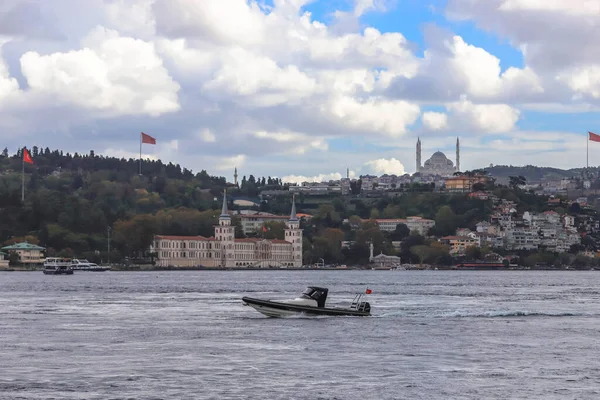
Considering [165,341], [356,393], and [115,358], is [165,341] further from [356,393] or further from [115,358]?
[356,393]

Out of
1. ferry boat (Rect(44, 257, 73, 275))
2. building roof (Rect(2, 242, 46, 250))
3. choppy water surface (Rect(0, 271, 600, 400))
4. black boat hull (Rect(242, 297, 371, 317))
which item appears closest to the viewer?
choppy water surface (Rect(0, 271, 600, 400))

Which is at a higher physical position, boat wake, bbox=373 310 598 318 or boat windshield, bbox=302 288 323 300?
boat windshield, bbox=302 288 323 300

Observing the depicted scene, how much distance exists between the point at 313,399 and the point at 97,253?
6640 inches

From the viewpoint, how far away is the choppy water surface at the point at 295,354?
114 feet

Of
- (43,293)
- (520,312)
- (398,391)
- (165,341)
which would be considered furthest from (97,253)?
(398,391)

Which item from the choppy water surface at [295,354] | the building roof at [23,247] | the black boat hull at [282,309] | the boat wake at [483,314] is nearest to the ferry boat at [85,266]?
the building roof at [23,247]

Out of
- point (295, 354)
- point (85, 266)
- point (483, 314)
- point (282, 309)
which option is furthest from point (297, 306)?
point (85, 266)

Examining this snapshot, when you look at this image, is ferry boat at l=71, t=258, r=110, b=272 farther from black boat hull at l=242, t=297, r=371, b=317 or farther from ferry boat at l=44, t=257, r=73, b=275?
black boat hull at l=242, t=297, r=371, b=317

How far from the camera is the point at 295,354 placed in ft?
140

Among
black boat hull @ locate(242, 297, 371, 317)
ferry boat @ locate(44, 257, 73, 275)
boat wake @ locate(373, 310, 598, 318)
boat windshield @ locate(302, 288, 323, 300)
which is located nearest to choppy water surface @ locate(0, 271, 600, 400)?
boat wake @ locate(373, 310, 598, 318)

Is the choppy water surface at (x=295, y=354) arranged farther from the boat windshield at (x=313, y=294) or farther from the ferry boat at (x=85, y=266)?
the ferry boat at (x=85, y=266)

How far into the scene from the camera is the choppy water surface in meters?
34.6

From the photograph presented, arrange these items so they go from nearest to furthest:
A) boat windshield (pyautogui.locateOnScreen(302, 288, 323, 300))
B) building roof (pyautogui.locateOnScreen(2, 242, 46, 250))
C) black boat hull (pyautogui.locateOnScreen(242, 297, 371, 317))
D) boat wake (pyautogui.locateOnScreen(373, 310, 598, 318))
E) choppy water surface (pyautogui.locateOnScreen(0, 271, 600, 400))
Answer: choppy water surface (pyautogui.locateOnScreen(0, 271, 600, 400)) < black boat hull (pyautogui.locateOnScreen(242, 297, 371, 317)) < boat windshield (pyautogui.locateOnScreen(302, 288, 323, 300)) < boat wake (pyautogui.locateOnScreen(373, 310, 598, 318)) < building roof (pyautogui.locateOnScreen(2, 242, 46, 250))

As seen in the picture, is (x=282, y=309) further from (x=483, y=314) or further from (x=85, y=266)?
(x=85, y=266)
